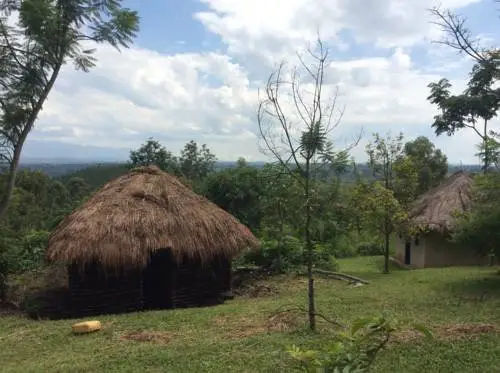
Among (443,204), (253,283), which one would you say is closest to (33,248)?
(253,283)

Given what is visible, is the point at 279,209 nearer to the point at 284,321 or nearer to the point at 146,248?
the point at 146,248

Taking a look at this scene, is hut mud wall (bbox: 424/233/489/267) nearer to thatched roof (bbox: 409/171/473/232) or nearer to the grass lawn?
thatched roof (bbox: 409/171/473/232)

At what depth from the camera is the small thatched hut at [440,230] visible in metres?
20.3

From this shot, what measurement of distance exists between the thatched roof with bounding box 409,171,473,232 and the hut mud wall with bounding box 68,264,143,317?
11493mm

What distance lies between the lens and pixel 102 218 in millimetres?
12508

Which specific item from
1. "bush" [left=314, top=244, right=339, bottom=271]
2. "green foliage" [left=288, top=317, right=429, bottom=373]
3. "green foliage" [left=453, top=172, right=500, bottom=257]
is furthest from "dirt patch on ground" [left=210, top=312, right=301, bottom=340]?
"bush" [left=314, top=244, right=339, bottom=271]

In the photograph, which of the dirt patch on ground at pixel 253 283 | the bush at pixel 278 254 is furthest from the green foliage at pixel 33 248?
the bush at pixel 278 254

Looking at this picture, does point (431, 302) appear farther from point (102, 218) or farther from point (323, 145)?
point (102, 218)

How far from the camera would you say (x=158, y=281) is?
13.8 meters

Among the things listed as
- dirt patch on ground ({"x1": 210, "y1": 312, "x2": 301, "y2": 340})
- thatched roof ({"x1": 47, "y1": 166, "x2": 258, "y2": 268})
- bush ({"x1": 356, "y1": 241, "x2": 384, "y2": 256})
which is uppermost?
thatched roof ({"x1": 47, "y1": 166, "x2": 258, "y2": 268})

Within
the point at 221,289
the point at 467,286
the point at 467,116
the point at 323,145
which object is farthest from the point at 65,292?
the point at 467,116

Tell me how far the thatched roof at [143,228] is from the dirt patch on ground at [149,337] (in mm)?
3672

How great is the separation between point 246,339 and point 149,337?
65.4 inches

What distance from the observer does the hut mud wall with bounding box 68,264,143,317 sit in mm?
12266
